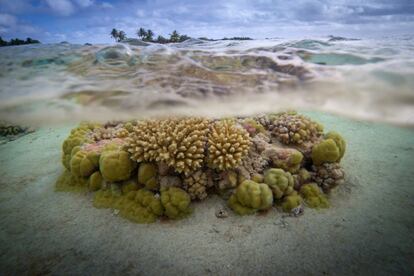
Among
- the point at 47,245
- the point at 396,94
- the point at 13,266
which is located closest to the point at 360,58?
the point at 396,94

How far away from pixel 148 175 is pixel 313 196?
3.83 meters

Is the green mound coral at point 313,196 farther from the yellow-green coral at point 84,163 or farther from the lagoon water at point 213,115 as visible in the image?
the yellow-green coral at point 84,163

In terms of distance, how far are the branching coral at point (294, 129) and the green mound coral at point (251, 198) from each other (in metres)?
1.60

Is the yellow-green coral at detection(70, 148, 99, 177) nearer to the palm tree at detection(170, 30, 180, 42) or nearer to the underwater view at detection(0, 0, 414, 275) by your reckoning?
the underwater view at detection(0, 0, 414, 275)

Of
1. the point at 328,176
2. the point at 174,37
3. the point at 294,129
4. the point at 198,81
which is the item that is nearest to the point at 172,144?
the point at 294,129

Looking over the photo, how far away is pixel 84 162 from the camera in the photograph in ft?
18.7

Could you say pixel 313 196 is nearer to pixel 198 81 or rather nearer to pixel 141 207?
pixel 141 207

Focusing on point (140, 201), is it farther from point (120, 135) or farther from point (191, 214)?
point (120, 135)

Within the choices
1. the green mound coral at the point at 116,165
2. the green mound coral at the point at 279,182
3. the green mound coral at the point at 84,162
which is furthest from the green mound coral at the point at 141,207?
the green mound coral at the point at 279,182

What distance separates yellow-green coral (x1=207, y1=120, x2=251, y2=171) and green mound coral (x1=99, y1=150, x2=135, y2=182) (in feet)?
6.19

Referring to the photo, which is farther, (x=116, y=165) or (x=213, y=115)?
(x=213, y=115)

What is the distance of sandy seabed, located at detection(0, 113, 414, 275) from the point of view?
412cm

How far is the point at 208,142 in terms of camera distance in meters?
5.21

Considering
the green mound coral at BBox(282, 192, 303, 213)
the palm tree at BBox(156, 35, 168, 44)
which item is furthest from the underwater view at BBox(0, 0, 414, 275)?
the palm tree at BBox(156, 35, 168, 44)
